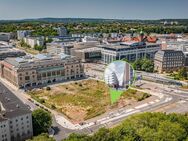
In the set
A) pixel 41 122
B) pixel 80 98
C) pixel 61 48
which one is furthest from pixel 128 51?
pixel 41 122

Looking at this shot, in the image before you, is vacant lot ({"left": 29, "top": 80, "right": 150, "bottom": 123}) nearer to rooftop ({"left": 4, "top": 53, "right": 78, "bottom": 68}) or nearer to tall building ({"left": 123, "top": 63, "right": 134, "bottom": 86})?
rooftop ({"left": 4, "top": 53, "right": 78, "bottom": 68})

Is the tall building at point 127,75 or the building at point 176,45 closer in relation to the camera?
the tall building at point 127,75

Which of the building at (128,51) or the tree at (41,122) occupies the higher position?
the building at (128,51)

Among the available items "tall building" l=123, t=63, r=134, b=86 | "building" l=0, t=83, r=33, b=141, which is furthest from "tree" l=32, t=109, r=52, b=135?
"tall building" l=123, t=63, r=134, b=86

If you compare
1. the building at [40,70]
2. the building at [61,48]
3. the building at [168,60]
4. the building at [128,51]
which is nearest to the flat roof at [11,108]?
the building at [40,70]

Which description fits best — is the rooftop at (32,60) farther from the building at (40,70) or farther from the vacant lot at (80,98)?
the vacant lot at (80,98)

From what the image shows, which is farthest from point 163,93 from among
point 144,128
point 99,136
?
point 99,136

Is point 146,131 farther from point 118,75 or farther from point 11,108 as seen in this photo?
point 11,108
